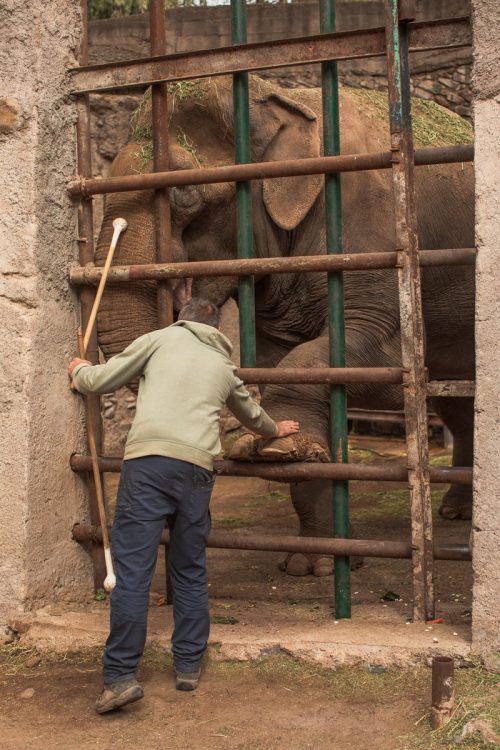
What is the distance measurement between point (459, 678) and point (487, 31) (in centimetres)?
223

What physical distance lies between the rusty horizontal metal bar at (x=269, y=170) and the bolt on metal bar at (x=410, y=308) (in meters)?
0.09

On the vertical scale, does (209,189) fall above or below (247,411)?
above

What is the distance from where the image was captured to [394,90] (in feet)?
12.5

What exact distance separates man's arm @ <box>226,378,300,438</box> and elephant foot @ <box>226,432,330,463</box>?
4 centimetres

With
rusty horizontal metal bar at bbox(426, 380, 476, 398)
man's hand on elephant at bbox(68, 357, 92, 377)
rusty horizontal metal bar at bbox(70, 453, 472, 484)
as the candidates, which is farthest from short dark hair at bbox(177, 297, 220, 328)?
rusty horizontal metal bar at bbox(426, 380, 476, 398)

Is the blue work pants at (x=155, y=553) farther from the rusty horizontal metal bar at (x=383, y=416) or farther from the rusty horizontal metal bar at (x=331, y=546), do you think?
the rusty horizontal metal bar at (x=383, y=416)

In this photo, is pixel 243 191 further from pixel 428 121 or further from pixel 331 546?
pixel 428 121

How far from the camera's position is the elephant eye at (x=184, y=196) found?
505 cm

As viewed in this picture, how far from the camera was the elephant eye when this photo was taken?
505cm

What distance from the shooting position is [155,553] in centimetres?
362

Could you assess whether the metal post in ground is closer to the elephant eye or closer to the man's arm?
the man's arm

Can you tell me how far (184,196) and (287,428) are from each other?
144 centimetres

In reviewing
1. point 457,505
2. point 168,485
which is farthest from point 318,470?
point 457,505

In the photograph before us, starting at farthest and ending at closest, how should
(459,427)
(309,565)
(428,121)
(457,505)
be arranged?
(459,427), (457,505), (428,121), (309,565)
